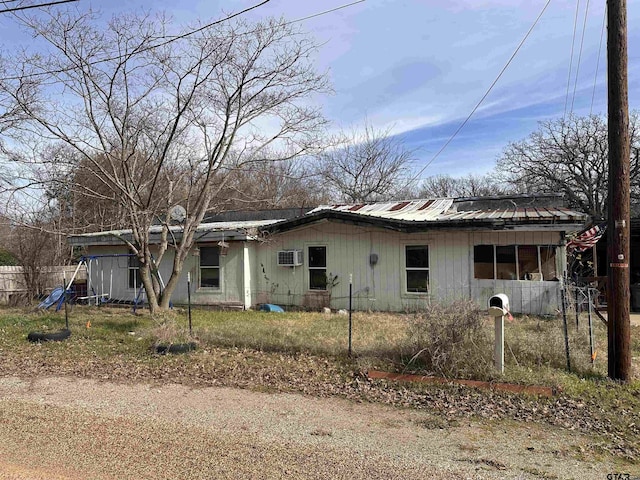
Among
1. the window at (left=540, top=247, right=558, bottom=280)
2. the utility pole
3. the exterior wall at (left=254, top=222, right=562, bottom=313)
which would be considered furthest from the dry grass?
the window at (left=540, top=247, right=558, bottom=280)

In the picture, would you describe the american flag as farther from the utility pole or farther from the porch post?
the porch post

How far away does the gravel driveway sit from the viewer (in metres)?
3.88

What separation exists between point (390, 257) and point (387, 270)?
0.39 m

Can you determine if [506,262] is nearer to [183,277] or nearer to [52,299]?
[183,277]

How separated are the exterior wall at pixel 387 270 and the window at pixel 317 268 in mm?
158

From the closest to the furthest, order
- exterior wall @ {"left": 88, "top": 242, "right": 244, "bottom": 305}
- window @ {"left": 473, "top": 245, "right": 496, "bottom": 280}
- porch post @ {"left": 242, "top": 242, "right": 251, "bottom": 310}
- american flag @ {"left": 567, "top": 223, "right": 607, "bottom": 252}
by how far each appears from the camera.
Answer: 1. window @ {"left": 473, "top": 245, "right": 496, "bottom": 280}
2. american flag @ {"left": 567, "top": 223, "right": 607, "bottom": 252}
3. porch post @ {"left": 242, "top": 242, "right": 251, "bottom": 310}
4. exterior wall @ {"left": 88, "top": 242, "right": 244, "bottom": 305}

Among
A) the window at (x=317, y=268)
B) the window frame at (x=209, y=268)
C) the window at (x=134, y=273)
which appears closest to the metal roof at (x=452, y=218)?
the window at (x=317, y=268)

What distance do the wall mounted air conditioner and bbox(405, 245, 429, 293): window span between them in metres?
3.38

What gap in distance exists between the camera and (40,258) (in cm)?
1945

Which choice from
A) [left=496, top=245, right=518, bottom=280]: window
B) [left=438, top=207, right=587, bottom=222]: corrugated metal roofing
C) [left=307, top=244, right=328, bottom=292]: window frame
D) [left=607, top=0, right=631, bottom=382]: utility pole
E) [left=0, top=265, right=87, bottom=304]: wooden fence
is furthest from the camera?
[left=0, top=265, right=87, bottom=304]: wooden fence

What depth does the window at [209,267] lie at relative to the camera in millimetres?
15828

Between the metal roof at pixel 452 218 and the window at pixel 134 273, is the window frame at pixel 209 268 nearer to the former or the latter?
the metal roof at pixel 452 218

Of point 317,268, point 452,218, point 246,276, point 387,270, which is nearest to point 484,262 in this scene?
point 452,218

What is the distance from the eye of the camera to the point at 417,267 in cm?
1373
